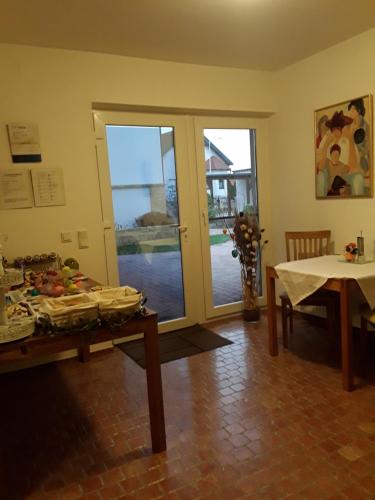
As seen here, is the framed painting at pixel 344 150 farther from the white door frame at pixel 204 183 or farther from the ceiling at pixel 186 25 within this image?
the white door frame at pixel 204 183

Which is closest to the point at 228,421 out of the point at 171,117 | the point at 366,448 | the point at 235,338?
the point at 366,448

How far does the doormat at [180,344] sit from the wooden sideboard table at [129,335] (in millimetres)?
1107

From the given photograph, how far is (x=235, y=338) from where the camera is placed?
11.9 feet

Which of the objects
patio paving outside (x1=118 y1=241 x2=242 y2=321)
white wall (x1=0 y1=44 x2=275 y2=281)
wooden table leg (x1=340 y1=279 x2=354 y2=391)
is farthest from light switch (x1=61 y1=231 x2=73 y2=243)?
wooden table leg (x1=340 y1=279 x2=354 y2=391)

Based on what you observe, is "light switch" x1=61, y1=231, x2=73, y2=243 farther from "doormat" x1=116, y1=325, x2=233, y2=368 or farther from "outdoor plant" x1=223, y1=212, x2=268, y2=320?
"outdoor plant" x1=223, y1=212, x2=268, y2=320

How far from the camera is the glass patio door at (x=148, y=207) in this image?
3508mm

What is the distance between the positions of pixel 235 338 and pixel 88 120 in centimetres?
226

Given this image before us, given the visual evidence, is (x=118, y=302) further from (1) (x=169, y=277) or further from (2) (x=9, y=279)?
(1) (x=169, y=277)

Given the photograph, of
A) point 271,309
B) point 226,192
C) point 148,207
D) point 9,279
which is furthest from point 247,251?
point 9,279

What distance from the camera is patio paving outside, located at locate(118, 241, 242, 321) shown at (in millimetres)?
3721

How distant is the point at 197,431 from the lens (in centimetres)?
221

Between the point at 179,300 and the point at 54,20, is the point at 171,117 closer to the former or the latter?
the point at 54,20

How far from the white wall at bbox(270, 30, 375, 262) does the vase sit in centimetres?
→ 57

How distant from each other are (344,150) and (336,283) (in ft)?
4.74
